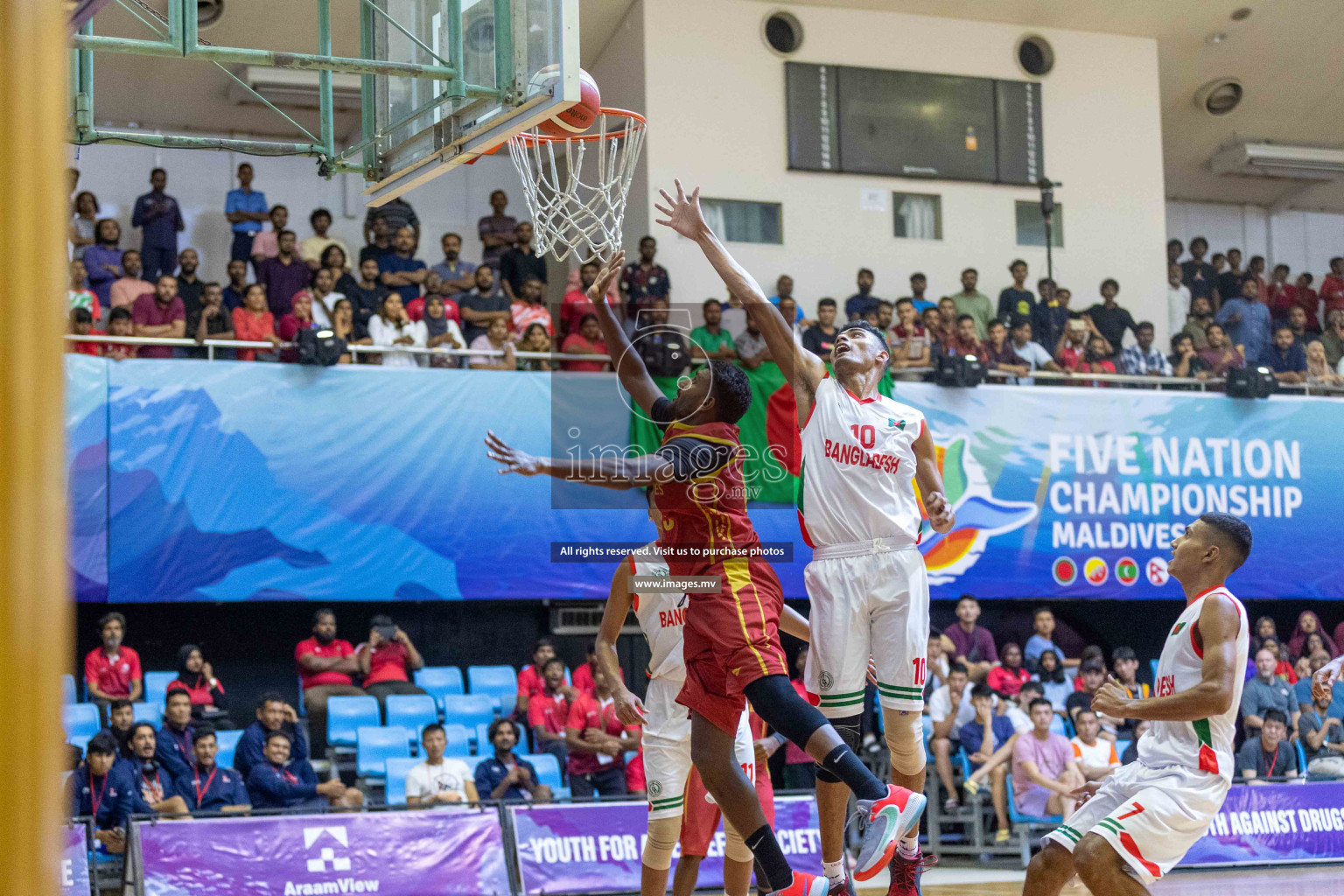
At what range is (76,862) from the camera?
890cm

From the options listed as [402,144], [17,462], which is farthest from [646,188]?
[17,462]

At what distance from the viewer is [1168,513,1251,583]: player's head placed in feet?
18.8

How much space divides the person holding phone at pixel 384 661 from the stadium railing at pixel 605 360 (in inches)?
100

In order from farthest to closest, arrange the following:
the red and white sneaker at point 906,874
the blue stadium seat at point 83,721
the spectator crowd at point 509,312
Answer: the spectator crowd at point 509,312
the blue stadium seat at point 83,721
the red and white sneaker at point 906,874

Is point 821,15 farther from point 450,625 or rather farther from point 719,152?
point 450,625

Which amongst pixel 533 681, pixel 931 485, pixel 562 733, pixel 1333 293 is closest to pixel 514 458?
pixel 931 485

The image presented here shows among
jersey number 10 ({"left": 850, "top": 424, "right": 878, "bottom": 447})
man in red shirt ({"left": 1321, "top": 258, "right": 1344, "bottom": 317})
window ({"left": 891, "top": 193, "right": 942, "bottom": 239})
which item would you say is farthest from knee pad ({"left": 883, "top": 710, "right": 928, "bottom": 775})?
man in red shirt ({"left": 1321, "top": 258, "right": 1344, "bottom": 317})

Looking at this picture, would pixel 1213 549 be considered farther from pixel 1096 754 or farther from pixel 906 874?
pixel 1096 754

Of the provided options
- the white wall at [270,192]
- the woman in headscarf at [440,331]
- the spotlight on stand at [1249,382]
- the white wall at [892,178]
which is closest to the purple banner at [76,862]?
the woman in headscarf at [440,331]

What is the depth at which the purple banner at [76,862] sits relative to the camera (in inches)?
344

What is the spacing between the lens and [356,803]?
35.3 ft

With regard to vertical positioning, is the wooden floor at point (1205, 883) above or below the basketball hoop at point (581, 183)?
below

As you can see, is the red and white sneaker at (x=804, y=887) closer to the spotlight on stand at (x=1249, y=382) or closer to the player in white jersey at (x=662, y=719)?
the player in white jersey at (x=662, y=719)

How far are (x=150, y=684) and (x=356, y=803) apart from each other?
2276 millimetres
